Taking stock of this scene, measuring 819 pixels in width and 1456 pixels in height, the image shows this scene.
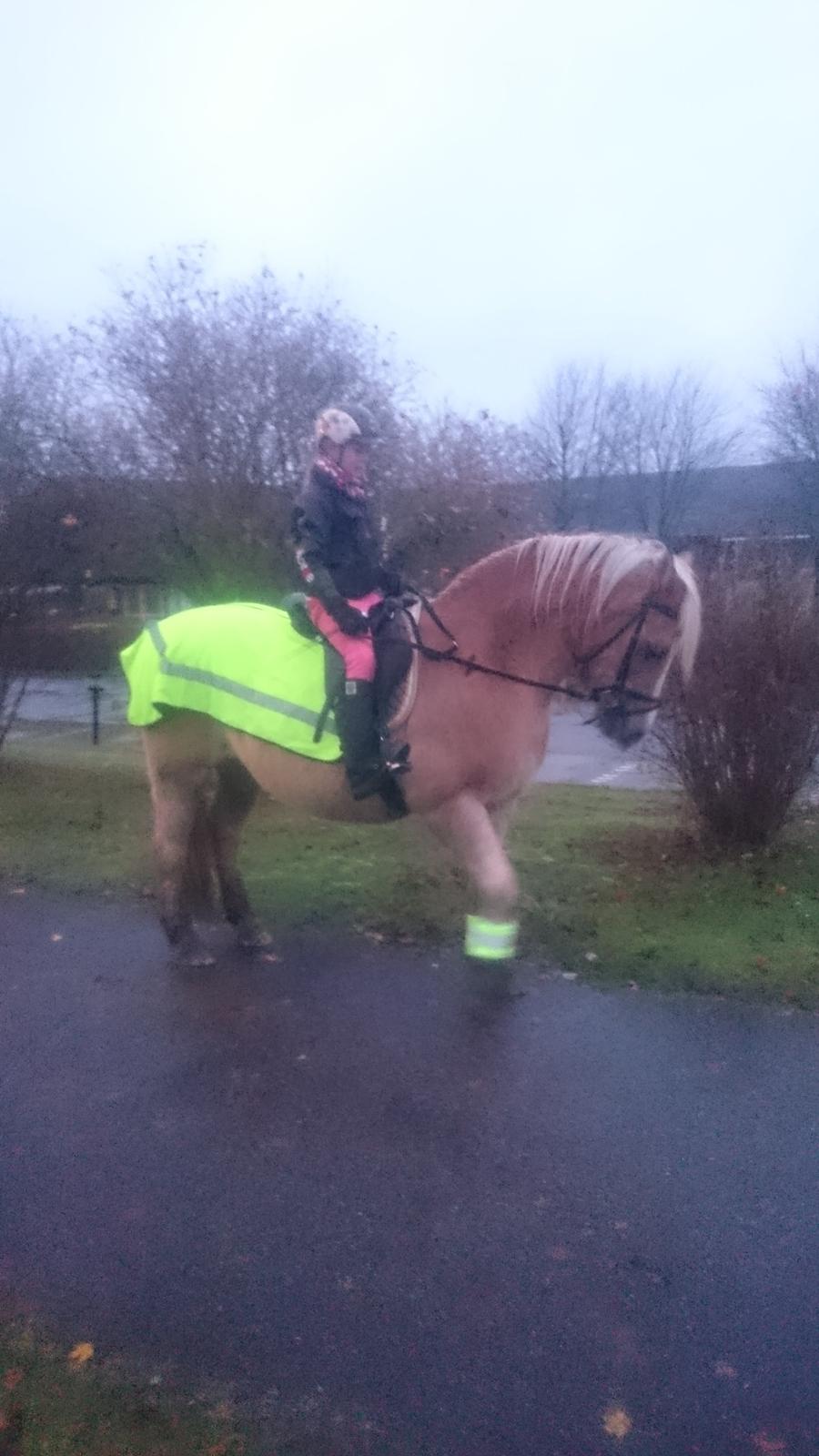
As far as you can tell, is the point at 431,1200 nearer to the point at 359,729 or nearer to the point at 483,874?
the point at 483,874

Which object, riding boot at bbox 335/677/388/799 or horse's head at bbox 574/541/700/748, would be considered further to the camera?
riding boot at bbox 335/677/388/799

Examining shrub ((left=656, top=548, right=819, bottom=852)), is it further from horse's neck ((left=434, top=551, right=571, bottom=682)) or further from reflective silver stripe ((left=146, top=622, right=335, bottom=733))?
reflective silver stripe ((left=146, top=622, right=335, bottom=733))

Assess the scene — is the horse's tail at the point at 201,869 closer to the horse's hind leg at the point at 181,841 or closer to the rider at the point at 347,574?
the horse's hind leg at the point at 181,841

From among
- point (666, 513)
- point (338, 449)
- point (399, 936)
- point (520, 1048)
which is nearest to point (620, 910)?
point (399, 936)

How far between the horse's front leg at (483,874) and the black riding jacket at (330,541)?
102cm

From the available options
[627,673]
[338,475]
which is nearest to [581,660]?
[627,673]

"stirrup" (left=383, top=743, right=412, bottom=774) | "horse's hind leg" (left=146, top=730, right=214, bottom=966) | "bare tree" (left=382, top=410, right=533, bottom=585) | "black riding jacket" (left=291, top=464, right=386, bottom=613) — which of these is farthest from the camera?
"bare tree" (left=382, top=410, right=533, bottom=585)

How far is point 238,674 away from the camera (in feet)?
15.8

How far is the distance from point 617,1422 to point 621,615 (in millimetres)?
2723

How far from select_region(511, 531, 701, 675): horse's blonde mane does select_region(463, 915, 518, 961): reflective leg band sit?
1.27m

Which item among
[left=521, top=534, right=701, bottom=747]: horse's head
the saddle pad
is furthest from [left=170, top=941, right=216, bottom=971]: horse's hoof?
[left=521, top=534, right=701, bottom=747]: horse's head

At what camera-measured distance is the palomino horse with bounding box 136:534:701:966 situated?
416 cm

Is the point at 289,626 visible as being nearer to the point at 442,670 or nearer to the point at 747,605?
the point at 442,670

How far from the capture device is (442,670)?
441 centimetres
